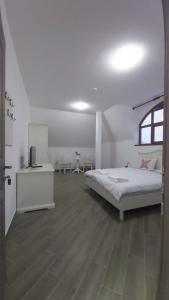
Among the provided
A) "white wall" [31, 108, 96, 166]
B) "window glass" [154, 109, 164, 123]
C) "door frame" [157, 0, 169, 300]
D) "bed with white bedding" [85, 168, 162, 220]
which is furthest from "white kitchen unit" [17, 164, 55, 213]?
"white wall" [31, 108, 96, 166]

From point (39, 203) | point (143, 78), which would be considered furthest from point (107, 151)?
point (39, 203)

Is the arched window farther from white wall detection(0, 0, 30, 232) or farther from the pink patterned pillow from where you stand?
white wall detection(0, 0, 30, 232)

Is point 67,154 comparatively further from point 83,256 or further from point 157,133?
point 83,256

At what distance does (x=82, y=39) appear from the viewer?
1.90 meters

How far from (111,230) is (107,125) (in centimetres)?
491

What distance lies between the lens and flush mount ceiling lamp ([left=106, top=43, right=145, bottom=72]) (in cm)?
202

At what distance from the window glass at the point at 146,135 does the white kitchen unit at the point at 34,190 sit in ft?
11.4

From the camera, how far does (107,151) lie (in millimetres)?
7109

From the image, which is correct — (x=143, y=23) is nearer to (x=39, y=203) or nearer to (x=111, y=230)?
(x=111, y=230)

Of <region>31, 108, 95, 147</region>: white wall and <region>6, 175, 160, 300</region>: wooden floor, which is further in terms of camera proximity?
<region>31, 108, 95, 147</region>: white wall

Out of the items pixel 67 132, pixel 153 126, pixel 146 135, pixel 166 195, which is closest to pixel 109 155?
pixel 67 132

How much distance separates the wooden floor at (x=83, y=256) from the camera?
44.6 inches

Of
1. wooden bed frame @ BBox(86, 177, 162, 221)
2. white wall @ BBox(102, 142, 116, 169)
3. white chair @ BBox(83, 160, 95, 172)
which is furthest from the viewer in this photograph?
white chair @ BBox(83, 160, 95, 172)

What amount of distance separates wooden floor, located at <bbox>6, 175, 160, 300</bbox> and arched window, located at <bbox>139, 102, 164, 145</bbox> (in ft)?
8.38
